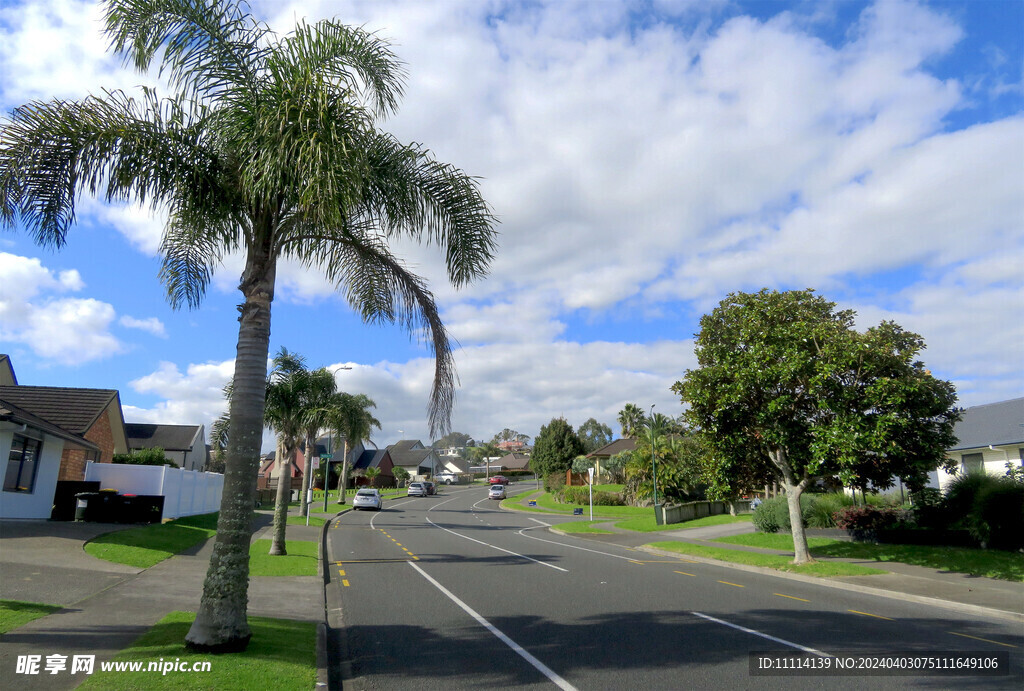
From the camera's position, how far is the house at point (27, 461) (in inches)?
732

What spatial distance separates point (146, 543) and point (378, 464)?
257 feet

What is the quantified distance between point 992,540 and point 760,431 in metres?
8.72

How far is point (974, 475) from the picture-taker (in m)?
20.9

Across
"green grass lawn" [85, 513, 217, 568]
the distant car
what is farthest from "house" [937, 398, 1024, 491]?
the distant car

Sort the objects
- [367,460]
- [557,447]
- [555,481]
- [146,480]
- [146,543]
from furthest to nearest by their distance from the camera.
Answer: [367,460] < [557,447] < [555,481] < [146,480] < [146,543]

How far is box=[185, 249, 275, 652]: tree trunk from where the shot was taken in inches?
272

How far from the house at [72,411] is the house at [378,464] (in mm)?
59411

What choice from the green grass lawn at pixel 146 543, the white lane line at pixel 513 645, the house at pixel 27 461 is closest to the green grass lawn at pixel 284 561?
the green grass lawn at pixel 146 543

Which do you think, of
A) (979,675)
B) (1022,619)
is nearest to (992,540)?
(1022,619)

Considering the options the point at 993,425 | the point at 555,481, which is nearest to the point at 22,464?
the point at 993,425

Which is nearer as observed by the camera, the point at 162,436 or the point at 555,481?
the point at 162,436

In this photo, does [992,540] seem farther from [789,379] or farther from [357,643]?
[357,643]

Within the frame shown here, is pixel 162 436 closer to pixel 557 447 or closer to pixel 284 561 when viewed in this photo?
pixel 557 447

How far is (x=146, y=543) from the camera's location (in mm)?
16812
